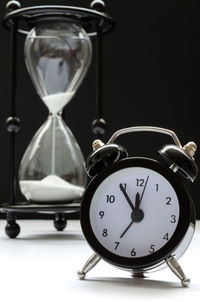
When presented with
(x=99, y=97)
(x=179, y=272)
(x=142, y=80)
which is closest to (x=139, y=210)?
(x=179, y=272)

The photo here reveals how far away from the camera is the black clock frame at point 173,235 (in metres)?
1.04

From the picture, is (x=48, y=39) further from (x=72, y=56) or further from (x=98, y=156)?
(x=98, y=156)

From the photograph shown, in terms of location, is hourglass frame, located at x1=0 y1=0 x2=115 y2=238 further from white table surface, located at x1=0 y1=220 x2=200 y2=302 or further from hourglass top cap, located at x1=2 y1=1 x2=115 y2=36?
white table surface, located at x1=0 y1=220 x2=200 y2=302

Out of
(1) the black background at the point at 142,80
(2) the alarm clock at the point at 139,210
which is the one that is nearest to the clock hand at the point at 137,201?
(2) the alarm clock at the point at 139,210

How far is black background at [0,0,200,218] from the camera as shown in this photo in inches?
97.3

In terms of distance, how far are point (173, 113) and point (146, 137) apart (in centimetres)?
14

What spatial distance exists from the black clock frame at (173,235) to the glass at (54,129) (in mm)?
685

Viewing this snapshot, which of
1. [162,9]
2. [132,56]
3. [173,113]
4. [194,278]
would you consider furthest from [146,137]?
[194,278]

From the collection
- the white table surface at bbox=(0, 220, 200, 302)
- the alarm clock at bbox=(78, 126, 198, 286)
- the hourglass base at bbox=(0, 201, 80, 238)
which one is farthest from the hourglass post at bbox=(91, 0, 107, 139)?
the alarm clock at bbox=(78, 126, 198, 286)

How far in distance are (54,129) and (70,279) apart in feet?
2.44

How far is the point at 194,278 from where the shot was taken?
3.80 feet

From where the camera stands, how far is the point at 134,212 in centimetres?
109

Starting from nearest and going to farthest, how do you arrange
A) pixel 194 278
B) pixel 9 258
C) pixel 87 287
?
pixel 87 287, pixel 194 278, pixel 9 258

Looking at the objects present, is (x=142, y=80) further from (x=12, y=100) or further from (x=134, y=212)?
(x=134, y=212)
